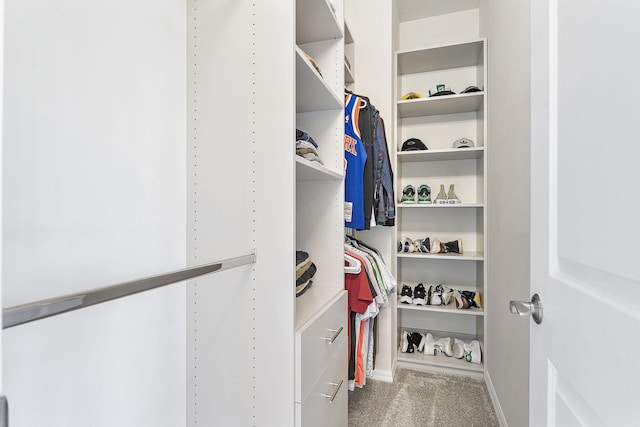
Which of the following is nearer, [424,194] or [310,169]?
[310,169]

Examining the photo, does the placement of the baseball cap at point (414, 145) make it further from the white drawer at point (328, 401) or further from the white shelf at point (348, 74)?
the white drawer at point (328, 401)

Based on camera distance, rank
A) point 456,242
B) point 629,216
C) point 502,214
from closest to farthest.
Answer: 1. point 629,216
2. point 502,214
3. point 456,242

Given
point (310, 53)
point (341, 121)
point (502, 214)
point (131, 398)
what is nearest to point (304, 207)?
point (341, 121)

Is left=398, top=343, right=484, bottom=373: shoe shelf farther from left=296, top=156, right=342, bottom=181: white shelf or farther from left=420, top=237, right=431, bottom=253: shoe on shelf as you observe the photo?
left=296, top=156, right=342, bottom=181: white shelf

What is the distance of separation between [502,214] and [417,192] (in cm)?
100

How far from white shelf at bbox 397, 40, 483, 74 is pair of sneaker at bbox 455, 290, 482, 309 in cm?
185

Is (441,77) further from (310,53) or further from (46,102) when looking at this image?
(46,102)

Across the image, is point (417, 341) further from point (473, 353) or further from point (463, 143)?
point (463, 143)

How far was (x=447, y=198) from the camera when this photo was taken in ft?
8.54

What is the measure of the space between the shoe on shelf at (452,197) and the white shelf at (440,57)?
1.02 m

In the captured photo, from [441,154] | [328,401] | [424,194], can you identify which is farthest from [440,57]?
[328,401]

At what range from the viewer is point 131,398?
850 mm

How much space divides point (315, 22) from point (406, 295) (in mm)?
2042

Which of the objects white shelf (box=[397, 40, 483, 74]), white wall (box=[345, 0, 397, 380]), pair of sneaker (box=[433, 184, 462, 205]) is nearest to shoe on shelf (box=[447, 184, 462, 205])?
pair of sneaker (box=[433, 184, 462, 205])
